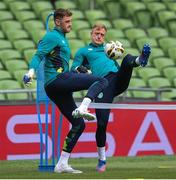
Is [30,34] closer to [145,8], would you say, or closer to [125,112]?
[145,8]

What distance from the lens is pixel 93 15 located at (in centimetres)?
2170

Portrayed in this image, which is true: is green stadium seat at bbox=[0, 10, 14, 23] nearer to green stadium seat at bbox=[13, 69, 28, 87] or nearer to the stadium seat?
the stadium seat

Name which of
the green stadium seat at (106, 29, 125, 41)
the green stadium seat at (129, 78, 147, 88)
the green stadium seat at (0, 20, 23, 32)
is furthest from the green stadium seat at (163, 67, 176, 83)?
the green stadium seat at (0, 20, 23, 32)

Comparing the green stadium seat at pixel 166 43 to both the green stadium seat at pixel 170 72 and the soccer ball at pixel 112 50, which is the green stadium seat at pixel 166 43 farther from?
the soccer ball at pixel 112 50

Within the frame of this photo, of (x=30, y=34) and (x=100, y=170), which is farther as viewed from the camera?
(x=30, y=34)

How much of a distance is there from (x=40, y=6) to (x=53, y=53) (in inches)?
383

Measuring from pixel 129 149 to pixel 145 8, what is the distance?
21.0 feet

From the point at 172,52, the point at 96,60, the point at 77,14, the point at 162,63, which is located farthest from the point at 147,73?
the point at 96,60

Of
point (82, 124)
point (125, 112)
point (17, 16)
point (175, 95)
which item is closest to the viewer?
point (82, 124)

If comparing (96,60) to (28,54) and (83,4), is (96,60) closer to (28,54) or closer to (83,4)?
(28,54)

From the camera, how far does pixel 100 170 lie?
12.5 m

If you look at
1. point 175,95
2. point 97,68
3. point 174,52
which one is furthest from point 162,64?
point 97,68

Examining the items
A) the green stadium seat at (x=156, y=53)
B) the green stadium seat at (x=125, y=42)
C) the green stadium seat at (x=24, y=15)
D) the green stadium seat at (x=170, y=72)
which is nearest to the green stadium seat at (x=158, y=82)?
the green stadium seat at (x=170, y=72)

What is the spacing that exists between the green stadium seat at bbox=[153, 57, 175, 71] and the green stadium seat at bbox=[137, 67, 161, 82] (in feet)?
0.91
